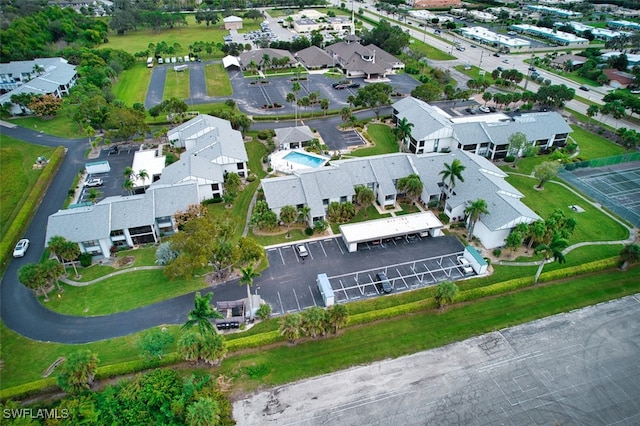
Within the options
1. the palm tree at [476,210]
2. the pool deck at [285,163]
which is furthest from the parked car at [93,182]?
the palm tree at [476,210]

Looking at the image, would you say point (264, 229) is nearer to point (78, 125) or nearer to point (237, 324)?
point (237, 324)

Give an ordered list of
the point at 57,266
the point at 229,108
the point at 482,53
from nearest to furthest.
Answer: the point at 57,266, the point at 229,108, the point at 482,53

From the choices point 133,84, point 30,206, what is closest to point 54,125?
point 133,84

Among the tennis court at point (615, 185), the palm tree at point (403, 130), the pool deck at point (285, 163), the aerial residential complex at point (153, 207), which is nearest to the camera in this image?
the aerial residential complex at point (153, 207)

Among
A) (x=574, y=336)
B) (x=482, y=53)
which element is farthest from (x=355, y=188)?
(x=482, y=53)

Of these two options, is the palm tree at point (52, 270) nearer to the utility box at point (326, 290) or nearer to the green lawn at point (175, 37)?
the utility box at point (326, 290)

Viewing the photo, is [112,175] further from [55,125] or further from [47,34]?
[47,34]
